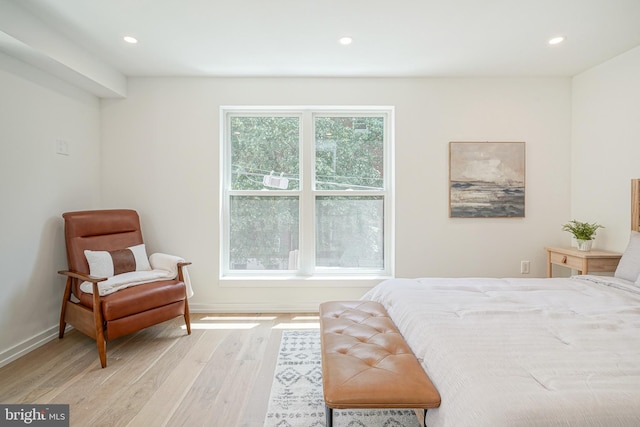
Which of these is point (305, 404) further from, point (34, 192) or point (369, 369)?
point (34, 192)

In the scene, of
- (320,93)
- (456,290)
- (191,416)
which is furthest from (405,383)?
(320,93)

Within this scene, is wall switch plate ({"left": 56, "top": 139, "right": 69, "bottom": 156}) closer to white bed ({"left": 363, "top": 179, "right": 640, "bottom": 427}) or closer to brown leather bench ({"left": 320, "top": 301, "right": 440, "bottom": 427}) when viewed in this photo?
brown leather bench ({"left": 320, "top": 301, "right": 440, "bottom": 427})

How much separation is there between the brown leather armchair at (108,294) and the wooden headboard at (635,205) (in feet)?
12.8

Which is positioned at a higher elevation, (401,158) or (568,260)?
(401,158)

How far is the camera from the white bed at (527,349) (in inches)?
38.4

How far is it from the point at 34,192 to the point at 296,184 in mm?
2300

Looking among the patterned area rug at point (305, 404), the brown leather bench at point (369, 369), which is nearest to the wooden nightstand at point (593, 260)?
the brown leather bench at point (369, 369)

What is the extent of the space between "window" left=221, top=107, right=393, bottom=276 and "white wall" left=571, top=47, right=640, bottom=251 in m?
1.93

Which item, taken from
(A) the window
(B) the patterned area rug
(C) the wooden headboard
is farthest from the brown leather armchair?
(C) the wooden headboard

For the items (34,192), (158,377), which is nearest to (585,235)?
(158,377)

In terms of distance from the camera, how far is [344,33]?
2.47 metres

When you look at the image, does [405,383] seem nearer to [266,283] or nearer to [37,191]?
[266,283]

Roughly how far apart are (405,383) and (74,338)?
9.68ft

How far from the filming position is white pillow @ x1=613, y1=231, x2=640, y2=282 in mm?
2217
